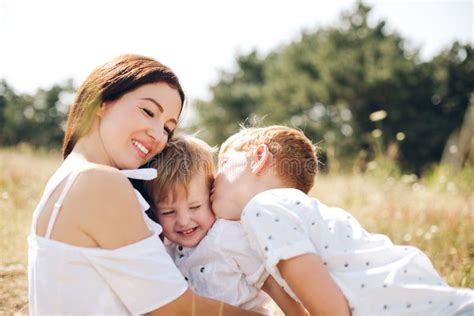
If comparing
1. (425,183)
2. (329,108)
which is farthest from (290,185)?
(329,108)

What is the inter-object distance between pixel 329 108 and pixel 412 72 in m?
4.52

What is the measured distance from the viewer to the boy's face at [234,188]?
2283 mm

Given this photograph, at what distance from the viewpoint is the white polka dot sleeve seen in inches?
72.6

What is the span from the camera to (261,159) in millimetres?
2242

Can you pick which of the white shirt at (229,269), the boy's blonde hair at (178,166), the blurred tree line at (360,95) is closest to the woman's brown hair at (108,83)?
the boy's blonde hair at (178,166)

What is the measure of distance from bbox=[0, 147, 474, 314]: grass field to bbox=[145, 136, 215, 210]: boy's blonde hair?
41.6 inches

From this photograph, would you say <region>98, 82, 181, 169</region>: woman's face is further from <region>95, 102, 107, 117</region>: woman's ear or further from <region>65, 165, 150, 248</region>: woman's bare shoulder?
<region>65, 165, 150, 248</region>: woman's bare shoulder

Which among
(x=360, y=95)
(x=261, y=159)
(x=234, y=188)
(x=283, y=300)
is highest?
(x=261, y=159)

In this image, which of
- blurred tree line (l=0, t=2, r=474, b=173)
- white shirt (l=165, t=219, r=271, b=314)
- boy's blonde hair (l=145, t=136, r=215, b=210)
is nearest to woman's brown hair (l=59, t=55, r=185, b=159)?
boy's blonde hair (l=145, t=136, r=215, b=210)

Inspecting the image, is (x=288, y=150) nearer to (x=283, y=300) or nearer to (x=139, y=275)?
(x=283, y=300)

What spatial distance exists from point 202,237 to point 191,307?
1.64 ft

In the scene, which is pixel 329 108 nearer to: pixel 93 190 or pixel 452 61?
pixel 452 61

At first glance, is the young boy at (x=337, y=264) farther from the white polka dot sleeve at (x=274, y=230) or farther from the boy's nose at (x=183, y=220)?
the boy's nose at (x=183, y=220)

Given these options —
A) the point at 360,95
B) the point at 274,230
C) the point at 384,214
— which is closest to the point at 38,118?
the point at 360,95
